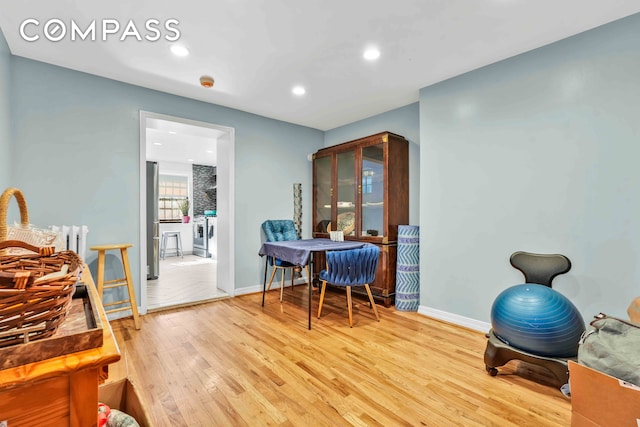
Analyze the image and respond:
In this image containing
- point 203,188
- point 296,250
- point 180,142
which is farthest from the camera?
point 203,188

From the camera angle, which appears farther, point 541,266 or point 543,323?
point 541,266

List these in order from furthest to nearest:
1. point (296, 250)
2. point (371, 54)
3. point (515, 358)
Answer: point (296, 250) → point (371, 54) → point (515, 358)

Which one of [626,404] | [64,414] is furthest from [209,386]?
[626,404]

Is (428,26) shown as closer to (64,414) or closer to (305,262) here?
(305,262)

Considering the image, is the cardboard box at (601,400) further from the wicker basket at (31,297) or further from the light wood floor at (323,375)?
the wicker basket at (31,297)

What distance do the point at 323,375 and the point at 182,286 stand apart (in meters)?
3.27

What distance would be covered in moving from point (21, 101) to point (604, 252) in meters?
5.07

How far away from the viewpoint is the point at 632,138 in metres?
2.10

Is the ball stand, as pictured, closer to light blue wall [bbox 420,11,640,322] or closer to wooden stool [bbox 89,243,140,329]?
light blue wall [bbox 420,11,640,322]

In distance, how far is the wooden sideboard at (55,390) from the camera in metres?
0.47

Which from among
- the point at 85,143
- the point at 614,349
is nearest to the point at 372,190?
the point at 614,349

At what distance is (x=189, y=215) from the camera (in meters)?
8.30

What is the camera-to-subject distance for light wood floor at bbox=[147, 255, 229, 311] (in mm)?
3744

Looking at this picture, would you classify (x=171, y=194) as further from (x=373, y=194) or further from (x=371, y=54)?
(x=371, y=54)
